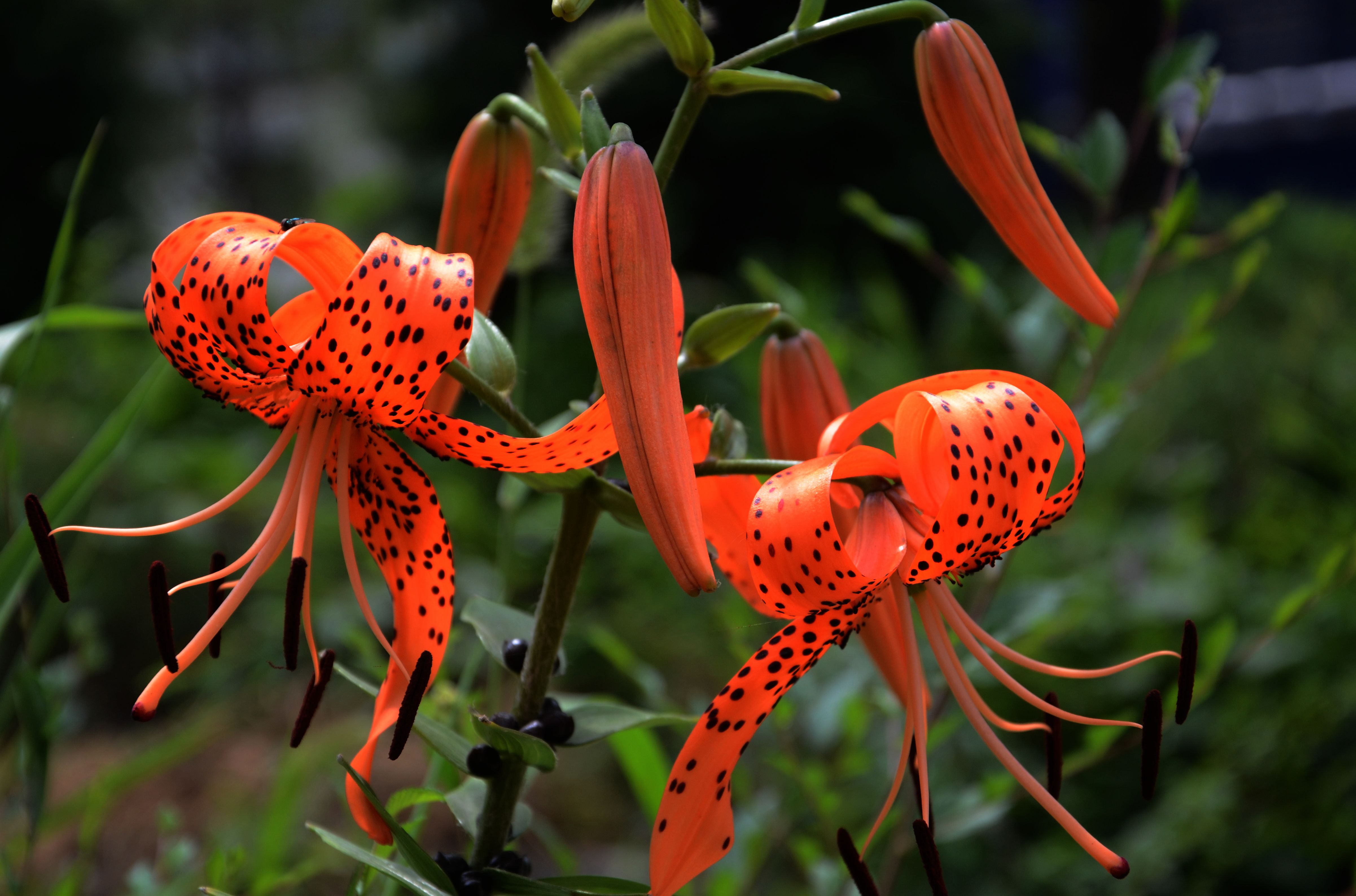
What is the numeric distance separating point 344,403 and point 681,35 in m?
0.22

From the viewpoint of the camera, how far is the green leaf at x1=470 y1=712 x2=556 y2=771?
42cm

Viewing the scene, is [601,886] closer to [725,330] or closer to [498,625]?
[498,625]

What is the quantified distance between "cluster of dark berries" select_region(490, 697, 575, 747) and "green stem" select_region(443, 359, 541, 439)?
0.44ft

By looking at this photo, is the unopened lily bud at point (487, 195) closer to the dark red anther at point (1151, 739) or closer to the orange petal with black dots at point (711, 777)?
the orange petal with black dots at point (711, 777)

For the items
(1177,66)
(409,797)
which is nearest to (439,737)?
(409,797)

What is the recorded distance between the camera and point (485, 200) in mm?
541

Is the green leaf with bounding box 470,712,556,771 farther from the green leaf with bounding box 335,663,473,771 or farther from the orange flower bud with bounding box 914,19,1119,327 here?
the orange flower bud with bounding box 914,19,1119,327

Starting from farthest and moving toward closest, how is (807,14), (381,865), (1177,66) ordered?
(1177,66)
(807,14)
(381,865)

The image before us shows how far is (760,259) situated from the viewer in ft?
11.3

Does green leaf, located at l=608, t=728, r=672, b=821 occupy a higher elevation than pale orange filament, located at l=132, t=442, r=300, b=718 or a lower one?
lower

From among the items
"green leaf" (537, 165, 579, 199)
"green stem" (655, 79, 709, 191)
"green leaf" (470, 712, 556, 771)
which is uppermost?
"green stem" (655, 79, 709, 191)

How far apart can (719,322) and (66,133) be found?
4.23m

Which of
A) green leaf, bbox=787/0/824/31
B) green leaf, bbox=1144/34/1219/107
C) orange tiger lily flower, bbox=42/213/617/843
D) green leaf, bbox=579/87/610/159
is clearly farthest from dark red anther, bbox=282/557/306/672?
green leaf, bbox=1144/34/1219/107

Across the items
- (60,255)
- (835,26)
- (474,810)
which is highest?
(835,26)
